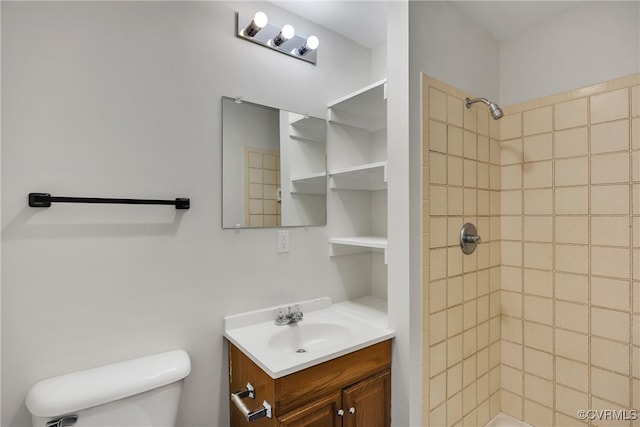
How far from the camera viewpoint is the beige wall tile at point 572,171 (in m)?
1.58

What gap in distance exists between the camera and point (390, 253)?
145 centimetres

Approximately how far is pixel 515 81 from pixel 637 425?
1833mm

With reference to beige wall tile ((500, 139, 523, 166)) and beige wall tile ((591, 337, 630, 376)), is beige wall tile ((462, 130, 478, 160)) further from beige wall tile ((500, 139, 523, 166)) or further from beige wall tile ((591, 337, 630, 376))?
beige wall tile ((591, 337, 630, 376))

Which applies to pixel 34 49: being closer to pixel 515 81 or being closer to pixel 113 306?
pixel 113 306

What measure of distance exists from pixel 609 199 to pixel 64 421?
2371 mm

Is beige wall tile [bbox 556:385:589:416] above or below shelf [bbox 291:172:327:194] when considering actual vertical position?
below

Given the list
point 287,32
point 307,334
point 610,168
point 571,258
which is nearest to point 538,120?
point 610,168

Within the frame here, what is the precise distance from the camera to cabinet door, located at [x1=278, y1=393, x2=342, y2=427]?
1.13 meters

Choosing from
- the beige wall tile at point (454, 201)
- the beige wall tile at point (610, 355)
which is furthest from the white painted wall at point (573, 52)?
the beige wall tile at point (610, 355)

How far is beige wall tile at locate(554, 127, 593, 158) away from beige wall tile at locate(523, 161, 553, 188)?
8cm

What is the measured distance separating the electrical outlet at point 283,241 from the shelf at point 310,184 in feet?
0.76

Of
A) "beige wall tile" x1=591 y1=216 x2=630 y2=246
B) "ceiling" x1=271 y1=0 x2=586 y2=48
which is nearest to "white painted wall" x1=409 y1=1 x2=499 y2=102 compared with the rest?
"ceiling" x1=271 y1=0 x2=586 y2=48

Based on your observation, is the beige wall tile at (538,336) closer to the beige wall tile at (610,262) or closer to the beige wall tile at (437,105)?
the beige wall tile at (610,262)

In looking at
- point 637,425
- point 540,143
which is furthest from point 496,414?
point 540,143
